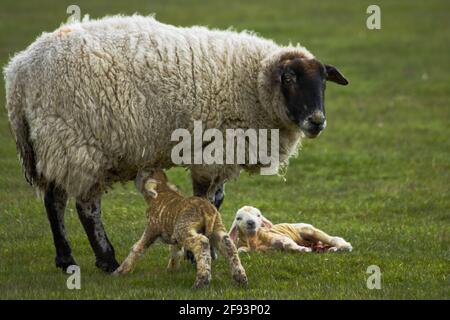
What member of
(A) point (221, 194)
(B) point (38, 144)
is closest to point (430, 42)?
(A) point (221, 194)

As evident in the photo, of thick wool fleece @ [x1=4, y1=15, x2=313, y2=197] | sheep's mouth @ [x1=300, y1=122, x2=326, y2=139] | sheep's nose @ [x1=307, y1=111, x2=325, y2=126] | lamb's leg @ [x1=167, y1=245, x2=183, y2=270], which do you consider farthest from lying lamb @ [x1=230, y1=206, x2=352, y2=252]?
sheep's nose @ [x1=307, y1=111, x2=325, y2=126]

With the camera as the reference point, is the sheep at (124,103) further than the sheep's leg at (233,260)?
Yes

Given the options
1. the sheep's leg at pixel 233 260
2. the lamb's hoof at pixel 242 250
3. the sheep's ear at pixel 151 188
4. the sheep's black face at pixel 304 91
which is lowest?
the lamb's hoof at pixel 242 250

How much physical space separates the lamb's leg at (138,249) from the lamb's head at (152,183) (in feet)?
1.42

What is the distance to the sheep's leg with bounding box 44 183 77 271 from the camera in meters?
9.37

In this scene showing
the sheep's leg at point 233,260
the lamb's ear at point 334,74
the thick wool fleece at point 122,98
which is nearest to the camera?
the sheep's leg at point 233,260

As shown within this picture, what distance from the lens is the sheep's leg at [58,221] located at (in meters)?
9.37

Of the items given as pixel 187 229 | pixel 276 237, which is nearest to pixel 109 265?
pixel 187 229

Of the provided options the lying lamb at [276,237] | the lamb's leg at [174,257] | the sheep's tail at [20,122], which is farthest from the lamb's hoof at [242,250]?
the sheep's tail at [20,122]

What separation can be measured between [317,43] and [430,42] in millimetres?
3093

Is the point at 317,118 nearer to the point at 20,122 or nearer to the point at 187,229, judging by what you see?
the point at 187,229

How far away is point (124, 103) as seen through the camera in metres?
9.09

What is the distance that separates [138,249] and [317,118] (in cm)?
209

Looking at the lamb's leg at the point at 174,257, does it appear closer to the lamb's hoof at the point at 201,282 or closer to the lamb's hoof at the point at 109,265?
the lamb's hoof at the point at 109,265
